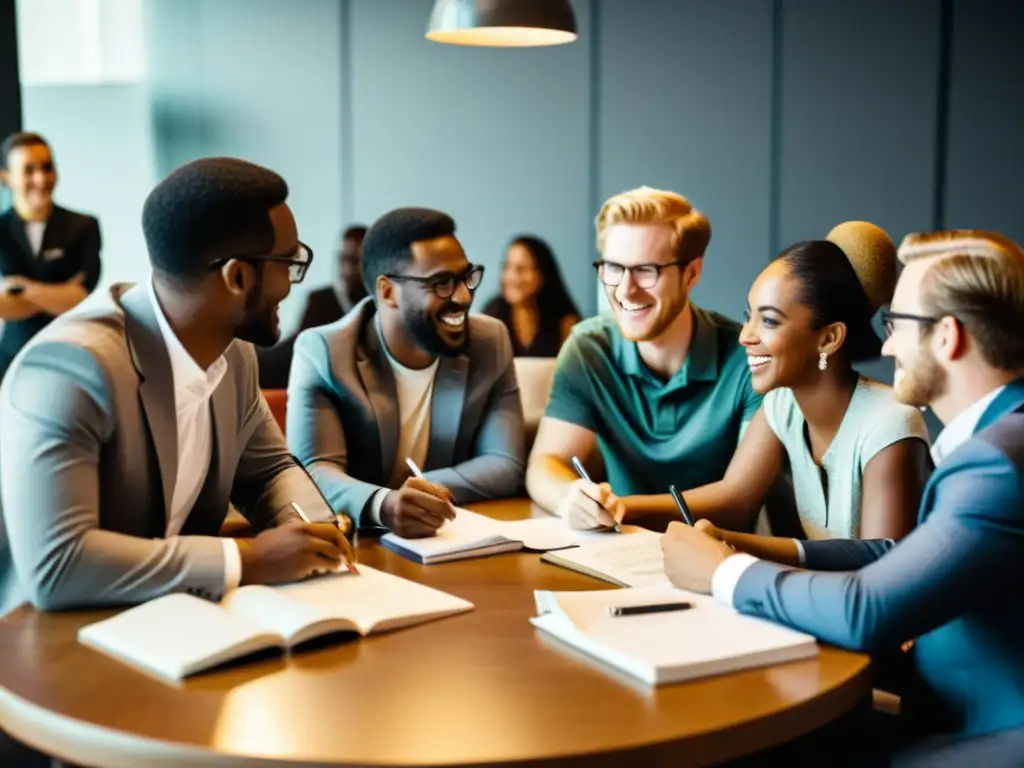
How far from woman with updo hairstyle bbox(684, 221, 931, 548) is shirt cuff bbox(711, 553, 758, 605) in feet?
1.44

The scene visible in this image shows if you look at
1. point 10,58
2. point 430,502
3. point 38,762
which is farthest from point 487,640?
point 10,58

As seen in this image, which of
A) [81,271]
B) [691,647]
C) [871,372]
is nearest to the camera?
[691,647]

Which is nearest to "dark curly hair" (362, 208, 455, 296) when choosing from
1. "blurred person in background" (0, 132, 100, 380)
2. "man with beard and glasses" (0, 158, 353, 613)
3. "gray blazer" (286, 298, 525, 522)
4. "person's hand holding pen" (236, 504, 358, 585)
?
"gray blazer" (286, 298, 525, 522)

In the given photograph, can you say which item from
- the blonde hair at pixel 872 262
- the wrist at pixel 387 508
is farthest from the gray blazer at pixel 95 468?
the blonde hair at pixel 872 262

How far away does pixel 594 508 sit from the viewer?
7.44ft

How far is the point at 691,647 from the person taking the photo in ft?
5.15

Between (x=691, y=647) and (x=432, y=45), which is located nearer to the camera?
(x=691, y=647)

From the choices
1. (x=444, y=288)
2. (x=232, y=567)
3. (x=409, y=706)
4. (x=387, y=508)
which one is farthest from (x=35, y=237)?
(x=409, y=706)

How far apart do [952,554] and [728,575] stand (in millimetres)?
325

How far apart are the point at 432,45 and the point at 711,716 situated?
237 inches

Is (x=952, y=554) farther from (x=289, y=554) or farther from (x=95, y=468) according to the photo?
(x=95, y=468)

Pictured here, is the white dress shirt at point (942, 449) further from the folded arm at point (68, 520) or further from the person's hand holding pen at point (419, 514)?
the folded arm at point (68, 520)

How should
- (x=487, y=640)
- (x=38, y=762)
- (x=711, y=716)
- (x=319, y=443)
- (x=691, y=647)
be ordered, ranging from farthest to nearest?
(x=319, y=443), (x=38, y=762), (x=487, y=640), (x=691, y=647), (x=711, y=716)

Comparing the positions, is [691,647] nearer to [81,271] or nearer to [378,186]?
[81,271]
